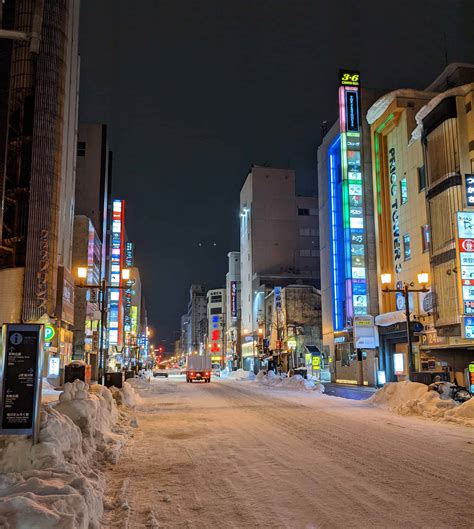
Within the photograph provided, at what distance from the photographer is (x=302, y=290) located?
7156 centimetres

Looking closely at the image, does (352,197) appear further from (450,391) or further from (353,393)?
(450,391)

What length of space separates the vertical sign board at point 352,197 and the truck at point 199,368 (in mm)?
16712

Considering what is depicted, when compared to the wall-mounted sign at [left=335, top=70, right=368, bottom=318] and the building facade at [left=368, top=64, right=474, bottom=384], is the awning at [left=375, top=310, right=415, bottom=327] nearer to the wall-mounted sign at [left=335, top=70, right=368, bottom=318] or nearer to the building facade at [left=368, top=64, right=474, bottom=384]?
the building facade at [left=368, top=64, right=474, bottom=384]

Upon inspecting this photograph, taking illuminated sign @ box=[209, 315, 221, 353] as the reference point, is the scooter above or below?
below

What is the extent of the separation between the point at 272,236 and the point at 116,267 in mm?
36416

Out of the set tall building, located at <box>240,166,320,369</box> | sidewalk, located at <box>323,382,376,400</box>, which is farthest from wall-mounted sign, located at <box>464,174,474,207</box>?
tall building, located at <box>240,166,320,369</box>

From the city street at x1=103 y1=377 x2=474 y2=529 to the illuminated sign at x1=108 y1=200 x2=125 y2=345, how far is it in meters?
63.0

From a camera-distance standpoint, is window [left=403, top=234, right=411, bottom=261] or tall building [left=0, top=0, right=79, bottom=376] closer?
window [left=403, top=234, right=411, bottom=261]

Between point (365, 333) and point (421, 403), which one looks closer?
point (421, 403)

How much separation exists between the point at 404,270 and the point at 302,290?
3384 centimetres

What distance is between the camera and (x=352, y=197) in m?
44.0

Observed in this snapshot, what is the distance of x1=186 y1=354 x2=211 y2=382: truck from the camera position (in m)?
54.6

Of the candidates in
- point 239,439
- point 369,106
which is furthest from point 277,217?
point 239,439

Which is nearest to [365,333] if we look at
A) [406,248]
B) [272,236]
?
[406,248]
